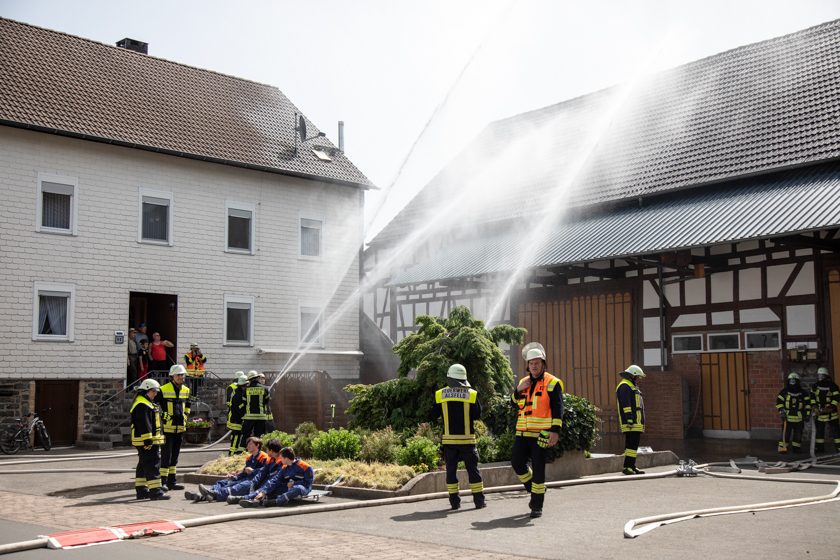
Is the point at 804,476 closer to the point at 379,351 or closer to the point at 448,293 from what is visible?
the point at 448,293

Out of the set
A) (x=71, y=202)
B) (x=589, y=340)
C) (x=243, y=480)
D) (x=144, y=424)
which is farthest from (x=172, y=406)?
(x=589, y=340)

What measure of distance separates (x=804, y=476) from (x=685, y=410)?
26.5ft

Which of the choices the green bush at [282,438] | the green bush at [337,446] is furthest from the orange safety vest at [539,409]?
the green bush at [282,438]

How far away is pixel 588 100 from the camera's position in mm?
31844

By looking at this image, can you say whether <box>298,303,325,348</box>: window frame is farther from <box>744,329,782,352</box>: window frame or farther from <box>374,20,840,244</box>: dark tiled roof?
<box>744,329,782,352</box>: window frame

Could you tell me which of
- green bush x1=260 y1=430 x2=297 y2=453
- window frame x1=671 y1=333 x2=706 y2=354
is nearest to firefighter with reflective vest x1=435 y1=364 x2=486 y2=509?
green bush x1=260 y1=430 x2=297 y2=453

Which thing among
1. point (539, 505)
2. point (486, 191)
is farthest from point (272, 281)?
point (539, 505)

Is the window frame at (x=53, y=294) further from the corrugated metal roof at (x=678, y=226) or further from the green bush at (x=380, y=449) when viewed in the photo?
the green bush at (x=380, y=449)

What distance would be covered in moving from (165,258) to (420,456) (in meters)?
15.3

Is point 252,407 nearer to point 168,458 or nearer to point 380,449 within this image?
point 168,458

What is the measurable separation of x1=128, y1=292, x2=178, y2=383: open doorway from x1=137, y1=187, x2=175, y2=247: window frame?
60.3 inches

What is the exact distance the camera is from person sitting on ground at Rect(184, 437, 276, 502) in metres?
12.7

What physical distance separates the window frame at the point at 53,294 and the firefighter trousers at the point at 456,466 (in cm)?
1561

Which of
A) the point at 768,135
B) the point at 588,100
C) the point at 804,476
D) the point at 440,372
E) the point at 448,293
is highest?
A: the point at 588,100
